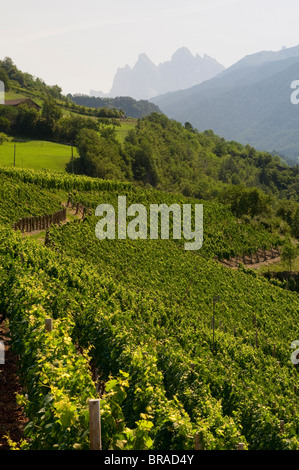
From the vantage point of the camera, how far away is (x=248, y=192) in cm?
7525

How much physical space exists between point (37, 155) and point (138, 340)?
70030 millimetres

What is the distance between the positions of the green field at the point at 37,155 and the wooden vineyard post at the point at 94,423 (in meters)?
67.9

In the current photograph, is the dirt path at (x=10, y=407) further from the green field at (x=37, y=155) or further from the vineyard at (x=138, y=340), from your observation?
the green field at (x=37, y=155)

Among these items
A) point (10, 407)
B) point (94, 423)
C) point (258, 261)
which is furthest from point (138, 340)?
point (258, 261)

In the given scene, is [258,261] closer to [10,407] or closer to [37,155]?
[37,155]

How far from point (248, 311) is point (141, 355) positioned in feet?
80.9

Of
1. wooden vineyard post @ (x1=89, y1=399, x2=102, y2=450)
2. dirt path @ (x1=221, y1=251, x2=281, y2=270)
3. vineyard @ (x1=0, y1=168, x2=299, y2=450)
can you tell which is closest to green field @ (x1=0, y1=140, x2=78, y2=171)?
vineyard @ (x1=0, y1=168, x2=299, y2=450)

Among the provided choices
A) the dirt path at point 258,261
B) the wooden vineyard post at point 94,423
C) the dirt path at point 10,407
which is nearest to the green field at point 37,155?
the dirt path at point 258,261

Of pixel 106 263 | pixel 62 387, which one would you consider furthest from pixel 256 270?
pixel 62 387

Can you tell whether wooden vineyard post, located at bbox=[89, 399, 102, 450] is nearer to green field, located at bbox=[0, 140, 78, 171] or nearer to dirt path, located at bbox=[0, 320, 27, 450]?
dirt path, located at bbox=[0, 320, 27, 450]

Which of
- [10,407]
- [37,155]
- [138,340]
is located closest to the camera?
[10,407]

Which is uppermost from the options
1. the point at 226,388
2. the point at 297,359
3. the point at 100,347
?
the point at 100,347

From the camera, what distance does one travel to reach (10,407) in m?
10.1

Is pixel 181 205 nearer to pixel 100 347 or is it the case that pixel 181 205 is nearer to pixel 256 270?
pixel 256 270
